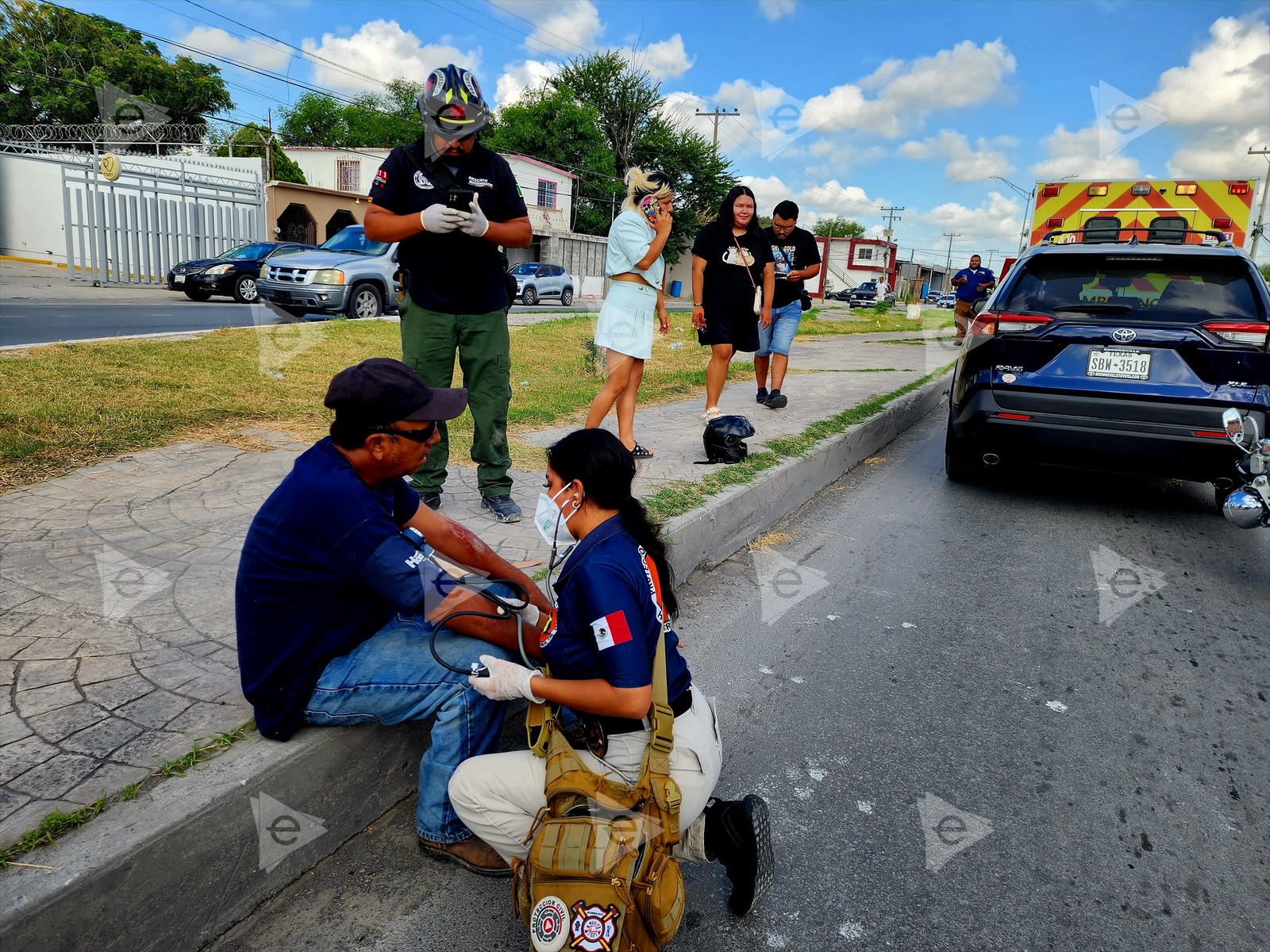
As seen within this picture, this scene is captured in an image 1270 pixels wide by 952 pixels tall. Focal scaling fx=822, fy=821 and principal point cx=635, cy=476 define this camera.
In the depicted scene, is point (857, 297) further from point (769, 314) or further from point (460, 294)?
point (460, 294)

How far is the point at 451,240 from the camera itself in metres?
4.02

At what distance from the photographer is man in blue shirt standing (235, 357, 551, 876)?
2107 millimetres

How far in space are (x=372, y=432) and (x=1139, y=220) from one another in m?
11.4

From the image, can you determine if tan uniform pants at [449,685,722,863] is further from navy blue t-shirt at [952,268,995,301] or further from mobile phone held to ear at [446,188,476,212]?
navy blue t-shirt at [952,268,995,301]

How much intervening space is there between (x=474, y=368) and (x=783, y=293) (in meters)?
4.71

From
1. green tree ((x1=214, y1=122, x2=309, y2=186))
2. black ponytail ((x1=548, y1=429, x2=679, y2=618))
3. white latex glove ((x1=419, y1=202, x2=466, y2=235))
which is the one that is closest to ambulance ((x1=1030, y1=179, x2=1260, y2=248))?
→ white latex glove ((x1=419, y1=202, x2=466, y2=235))

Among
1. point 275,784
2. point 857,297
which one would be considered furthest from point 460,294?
point 857,297

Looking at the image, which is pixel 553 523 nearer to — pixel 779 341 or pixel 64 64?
pixel 779 341

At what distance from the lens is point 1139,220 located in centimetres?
1052

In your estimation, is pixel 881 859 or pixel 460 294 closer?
pixel 881 859

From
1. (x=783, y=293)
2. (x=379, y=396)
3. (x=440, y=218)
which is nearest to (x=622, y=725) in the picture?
(x=379, y=396)

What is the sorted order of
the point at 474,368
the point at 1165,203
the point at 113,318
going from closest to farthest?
1. the point at 474,368
2. the point at 1165,203
3. the point at 113,318

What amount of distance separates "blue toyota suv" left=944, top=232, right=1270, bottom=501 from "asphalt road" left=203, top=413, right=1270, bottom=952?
63cm

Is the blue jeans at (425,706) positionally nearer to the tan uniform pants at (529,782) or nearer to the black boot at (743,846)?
the tan uniform pants at (529,782)
